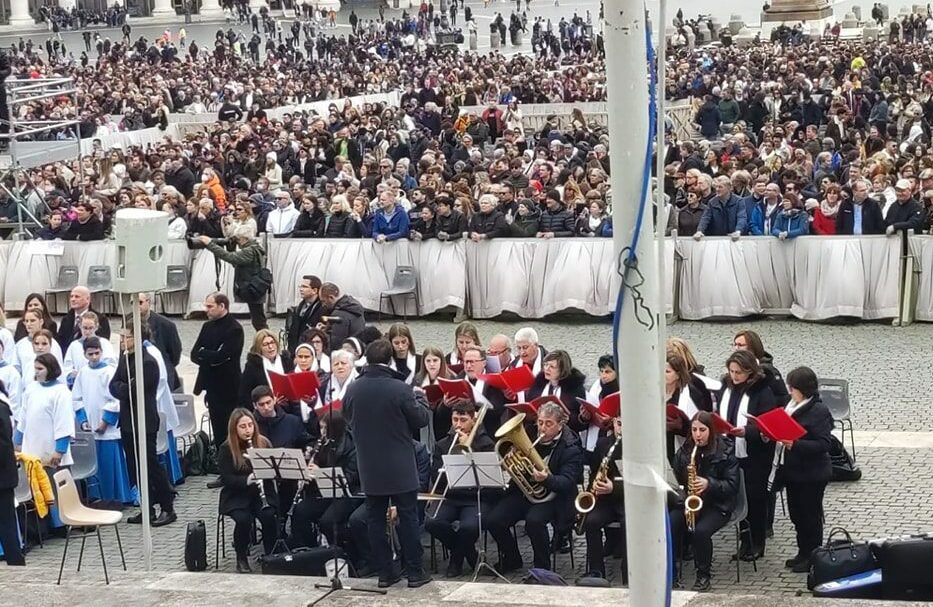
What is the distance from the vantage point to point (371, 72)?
5056 centimetres

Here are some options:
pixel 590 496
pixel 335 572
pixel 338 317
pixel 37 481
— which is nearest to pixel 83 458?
pixel 37 481

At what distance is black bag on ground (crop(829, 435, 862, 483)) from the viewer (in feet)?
42.0

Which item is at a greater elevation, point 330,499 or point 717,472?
point 717,472

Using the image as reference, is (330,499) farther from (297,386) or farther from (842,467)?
(842,467)

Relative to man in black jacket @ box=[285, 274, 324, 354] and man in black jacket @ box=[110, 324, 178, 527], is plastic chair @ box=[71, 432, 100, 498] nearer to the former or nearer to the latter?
man in black jacket @ box=[110, 324, 178, 527]

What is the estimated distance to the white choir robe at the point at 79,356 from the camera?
1387cm

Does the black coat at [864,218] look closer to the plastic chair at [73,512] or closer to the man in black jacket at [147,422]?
the man in black jacket at [147,422]

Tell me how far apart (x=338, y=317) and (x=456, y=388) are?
285cm

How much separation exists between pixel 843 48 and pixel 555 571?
125ft

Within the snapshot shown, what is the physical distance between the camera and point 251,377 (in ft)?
44.4

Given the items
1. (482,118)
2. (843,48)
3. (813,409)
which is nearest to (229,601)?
(813,409)

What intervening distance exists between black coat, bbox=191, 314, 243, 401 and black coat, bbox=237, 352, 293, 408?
490 millimetres

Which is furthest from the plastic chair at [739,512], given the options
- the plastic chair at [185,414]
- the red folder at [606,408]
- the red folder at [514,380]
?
the plastic chair at [185,414]

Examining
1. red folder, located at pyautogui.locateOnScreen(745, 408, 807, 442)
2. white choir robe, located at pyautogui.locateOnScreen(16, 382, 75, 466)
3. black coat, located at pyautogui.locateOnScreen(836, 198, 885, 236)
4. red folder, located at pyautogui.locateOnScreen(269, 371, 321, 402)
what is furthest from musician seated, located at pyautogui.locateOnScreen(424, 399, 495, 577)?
black coat, located at pyautogui.locateOnScreen(836, 198, 885, 236)
